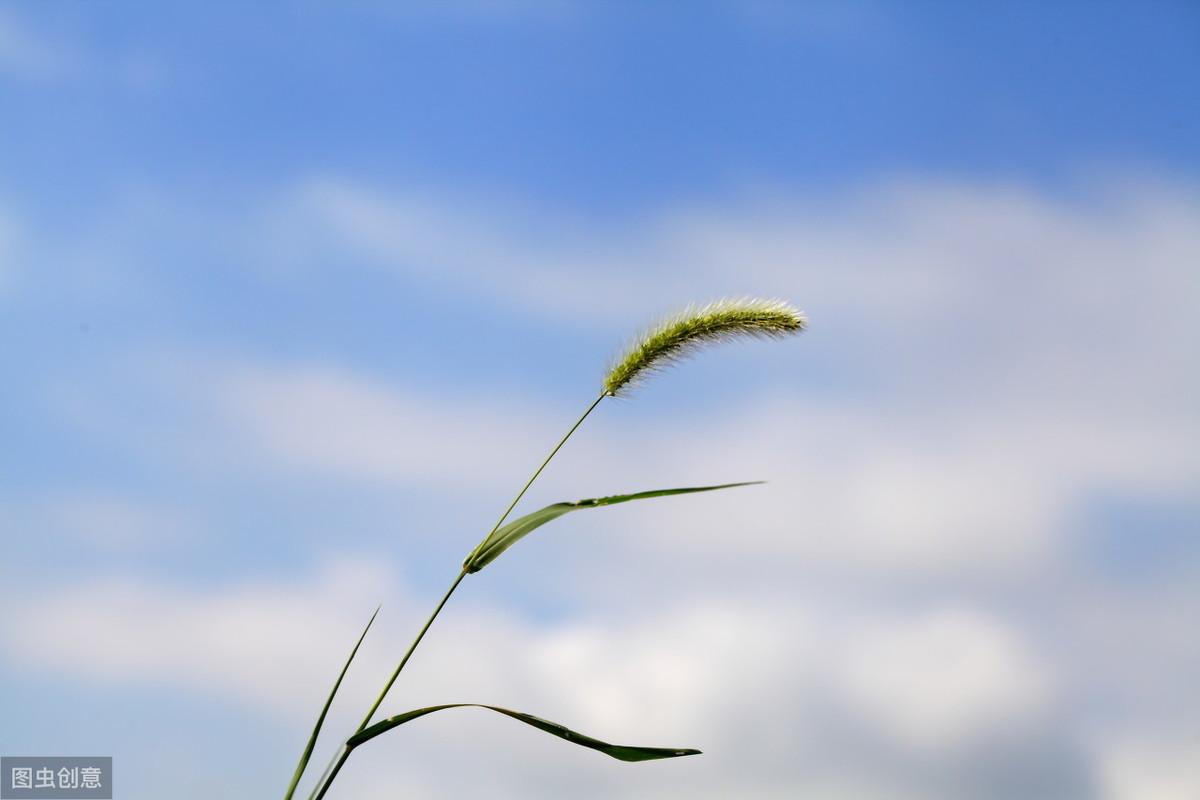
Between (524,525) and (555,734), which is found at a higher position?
(524,525)

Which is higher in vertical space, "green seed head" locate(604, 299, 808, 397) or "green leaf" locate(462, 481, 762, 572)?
"green seed head" locate(604, 299, 808, 397)

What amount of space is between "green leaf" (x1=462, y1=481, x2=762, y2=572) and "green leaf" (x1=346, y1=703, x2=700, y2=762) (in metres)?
0.49

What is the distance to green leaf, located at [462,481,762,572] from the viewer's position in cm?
352

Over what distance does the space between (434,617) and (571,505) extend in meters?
0.58

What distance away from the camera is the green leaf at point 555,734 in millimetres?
3287

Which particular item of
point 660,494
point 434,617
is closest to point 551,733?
point 434,617

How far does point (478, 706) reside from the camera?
3.39 meters

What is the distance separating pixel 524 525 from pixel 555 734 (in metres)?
0.69

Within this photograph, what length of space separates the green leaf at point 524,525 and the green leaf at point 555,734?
19.5 inches

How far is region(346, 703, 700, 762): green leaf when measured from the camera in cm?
329

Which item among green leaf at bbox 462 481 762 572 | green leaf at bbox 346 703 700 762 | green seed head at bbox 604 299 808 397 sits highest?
green seed head at bbox 604 299 808 397

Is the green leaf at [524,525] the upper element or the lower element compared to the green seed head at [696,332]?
lower

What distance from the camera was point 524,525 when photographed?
365 centimetres

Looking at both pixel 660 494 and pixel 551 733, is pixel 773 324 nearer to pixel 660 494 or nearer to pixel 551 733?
pixel 660 494
